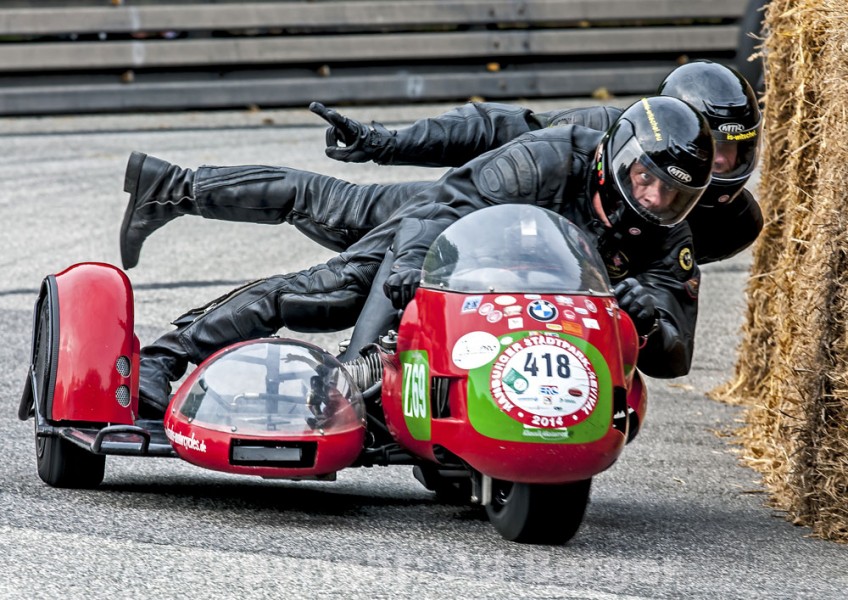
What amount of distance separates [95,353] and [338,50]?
9.83 metres

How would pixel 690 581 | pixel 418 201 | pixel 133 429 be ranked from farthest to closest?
pixel 418 201, pixel 133 429, pixel 690 581

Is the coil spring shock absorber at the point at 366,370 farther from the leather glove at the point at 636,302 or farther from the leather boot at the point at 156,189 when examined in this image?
the leather boot at the point at 156,189

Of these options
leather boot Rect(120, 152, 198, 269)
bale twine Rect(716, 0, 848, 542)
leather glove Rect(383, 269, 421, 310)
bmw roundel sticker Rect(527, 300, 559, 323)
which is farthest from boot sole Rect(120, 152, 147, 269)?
bale twine Rect(716, 0, 848, 542)

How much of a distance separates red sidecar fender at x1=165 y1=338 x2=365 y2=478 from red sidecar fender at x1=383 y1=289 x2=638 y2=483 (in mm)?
317

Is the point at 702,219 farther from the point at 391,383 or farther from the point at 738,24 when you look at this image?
the point at 738,24

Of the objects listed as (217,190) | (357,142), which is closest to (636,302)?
(357,142)

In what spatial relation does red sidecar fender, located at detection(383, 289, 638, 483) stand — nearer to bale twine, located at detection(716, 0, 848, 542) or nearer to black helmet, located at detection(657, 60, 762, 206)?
bale twine, located at detection(716, 0, 848, 542)

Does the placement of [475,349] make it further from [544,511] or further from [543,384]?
[544,511]

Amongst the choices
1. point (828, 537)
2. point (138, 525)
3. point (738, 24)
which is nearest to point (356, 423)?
point (138, 525)

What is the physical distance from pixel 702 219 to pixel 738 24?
392 inches

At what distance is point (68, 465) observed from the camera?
16.3 ft

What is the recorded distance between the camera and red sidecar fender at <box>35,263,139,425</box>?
500 cm

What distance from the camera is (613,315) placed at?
4289 mm

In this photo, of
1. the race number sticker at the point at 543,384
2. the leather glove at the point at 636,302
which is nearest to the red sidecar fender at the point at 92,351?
the race number sticker at the point at 543,384
